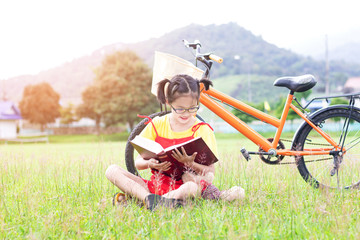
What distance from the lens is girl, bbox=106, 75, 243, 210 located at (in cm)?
260

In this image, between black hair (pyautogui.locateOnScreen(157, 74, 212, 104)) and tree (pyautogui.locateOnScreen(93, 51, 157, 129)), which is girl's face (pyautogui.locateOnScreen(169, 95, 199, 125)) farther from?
tree (pyautogui.locateOnScreen(93, 51, 157, 129))

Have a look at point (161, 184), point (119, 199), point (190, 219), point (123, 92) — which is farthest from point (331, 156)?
point (123, 92)

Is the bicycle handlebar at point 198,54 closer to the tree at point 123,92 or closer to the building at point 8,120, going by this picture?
the tree at point 123,92

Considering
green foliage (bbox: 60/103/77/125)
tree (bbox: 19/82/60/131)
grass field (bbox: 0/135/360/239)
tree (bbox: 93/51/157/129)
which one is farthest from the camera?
tree (bbox: 19/82/60/131)

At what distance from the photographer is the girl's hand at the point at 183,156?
2452mm

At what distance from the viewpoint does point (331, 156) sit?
139 inches

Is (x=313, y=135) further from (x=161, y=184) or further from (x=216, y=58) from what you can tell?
(x=161, y=184)

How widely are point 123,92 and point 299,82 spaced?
2227 centimetres

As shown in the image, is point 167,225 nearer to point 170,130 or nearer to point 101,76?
point 170,130

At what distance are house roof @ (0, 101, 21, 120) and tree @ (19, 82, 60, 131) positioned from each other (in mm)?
2094

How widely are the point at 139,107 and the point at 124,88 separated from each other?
1.81 m

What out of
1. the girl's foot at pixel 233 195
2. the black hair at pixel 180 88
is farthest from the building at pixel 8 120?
the girl's foot at pixel 233 195

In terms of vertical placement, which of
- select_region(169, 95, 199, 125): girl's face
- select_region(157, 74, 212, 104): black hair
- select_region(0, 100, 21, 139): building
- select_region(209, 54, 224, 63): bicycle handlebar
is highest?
select_region(209, 54, 224, 63): bicycle handlebar

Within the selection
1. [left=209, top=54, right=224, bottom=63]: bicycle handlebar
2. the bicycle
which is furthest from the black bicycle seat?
[left=209, top=54, right=224, bottom=63]: bicycle handlebar
